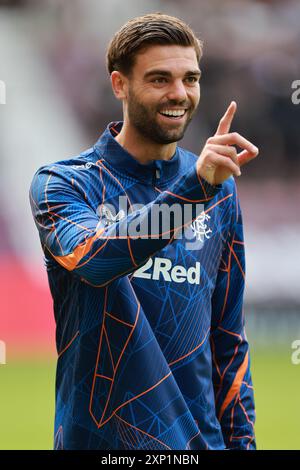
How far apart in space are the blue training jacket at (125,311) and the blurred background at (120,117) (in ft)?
20.1

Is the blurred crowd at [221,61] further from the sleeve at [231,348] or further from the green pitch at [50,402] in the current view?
the sleeve at [231,348]

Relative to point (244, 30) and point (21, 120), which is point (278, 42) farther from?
point (21, 120)

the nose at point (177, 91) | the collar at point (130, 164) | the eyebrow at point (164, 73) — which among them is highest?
the eyebrow at point (164, 73)

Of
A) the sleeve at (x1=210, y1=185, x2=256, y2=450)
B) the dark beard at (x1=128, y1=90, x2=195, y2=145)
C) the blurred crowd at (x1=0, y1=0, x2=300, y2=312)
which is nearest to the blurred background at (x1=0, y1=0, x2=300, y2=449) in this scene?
the blurred crowd at (x1=0, y1=0, x2=300, y2=312)

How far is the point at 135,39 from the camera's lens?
2.58 m

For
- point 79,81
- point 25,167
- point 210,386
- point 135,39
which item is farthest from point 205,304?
point 79,81

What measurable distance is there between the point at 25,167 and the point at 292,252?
2.89 meters

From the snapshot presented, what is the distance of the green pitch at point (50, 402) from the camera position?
6180 mm

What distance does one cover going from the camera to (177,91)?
2.45m

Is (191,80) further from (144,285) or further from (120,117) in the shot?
(120,117)

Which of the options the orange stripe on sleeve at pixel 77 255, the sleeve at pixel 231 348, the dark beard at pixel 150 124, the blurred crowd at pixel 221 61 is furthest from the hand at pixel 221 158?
the blurred crowd at pixel 221 61

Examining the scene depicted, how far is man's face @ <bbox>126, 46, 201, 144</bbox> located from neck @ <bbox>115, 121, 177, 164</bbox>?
0.15 ft

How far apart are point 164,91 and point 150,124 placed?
11cm

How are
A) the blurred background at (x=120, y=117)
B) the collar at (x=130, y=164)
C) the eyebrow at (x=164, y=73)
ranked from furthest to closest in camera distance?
the blurred background at (x=120, y=117) < the collar at (x=130, y=164) < the eyebrow at (x=164, y=73)
